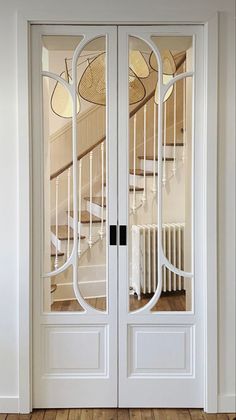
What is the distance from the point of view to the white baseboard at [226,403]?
12.3 feet

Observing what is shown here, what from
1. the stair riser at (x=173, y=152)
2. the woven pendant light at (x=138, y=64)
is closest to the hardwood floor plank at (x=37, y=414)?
the stair riser at (x=173, y=152)

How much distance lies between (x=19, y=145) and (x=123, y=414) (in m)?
1.66

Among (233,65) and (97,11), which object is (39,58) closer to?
(97,11)

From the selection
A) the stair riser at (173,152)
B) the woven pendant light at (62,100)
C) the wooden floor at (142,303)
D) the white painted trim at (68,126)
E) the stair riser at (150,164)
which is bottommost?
the wooden floor at (142,303)

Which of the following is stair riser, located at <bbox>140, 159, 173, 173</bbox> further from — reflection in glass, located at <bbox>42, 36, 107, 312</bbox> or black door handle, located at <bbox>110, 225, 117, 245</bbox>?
black door handle, located at <bbox>110, 225, 117, 245</bbox>

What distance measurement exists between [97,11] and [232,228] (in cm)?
145

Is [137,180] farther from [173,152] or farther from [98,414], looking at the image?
[98,414]

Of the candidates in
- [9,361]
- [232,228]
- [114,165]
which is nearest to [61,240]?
[114,165]

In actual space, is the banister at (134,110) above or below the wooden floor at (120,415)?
above

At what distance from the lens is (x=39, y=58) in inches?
146

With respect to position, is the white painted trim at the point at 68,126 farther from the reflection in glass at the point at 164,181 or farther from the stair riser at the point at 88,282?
the stair riser at the point at 88,282

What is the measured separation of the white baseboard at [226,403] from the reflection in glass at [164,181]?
563 millimetres

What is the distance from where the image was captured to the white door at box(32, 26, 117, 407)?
3727mm

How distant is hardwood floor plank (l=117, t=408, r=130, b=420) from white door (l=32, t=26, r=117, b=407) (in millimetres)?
60
